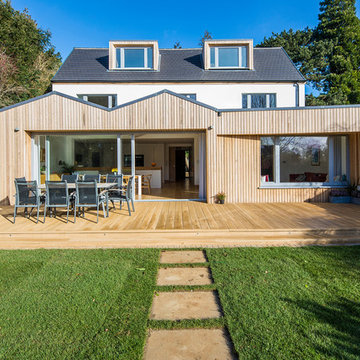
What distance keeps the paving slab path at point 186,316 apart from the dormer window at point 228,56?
1154cm

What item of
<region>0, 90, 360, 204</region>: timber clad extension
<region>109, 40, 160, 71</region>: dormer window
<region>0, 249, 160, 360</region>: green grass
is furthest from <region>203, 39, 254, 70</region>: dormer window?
<region>0, 249, 160, 360</region>: green grass

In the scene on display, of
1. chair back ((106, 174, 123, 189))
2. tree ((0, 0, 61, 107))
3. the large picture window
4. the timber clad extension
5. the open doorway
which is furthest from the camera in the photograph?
tree ((0, 0, 61, 107))

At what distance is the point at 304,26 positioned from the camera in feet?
81.9

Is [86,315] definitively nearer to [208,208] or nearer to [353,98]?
[208,208]

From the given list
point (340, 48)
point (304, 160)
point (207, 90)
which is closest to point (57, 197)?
point (304, 160)

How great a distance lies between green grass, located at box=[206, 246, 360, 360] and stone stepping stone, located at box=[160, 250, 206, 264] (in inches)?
6.3

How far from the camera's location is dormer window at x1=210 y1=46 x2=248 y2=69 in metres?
12.5

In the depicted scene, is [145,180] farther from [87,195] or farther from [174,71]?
[87,195]

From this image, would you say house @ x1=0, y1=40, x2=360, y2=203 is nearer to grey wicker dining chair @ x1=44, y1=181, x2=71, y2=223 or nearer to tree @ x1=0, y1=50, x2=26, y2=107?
grey wicker dining chair @ x1=44, y1=181, x2=71, y2=223

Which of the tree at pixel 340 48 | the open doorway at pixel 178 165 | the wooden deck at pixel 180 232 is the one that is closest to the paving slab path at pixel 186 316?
the wooden deck at pixel 180 232

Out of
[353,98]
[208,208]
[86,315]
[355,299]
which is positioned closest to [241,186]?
[208,208]

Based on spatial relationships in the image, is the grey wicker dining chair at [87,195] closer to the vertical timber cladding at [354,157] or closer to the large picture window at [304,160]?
the large picture window at [304,160]

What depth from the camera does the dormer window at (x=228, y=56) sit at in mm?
12539

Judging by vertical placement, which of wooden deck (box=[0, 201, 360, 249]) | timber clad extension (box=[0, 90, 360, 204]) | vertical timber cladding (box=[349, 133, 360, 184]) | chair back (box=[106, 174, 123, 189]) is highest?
timber clad extension (box=[0, 90, 360, 204])
